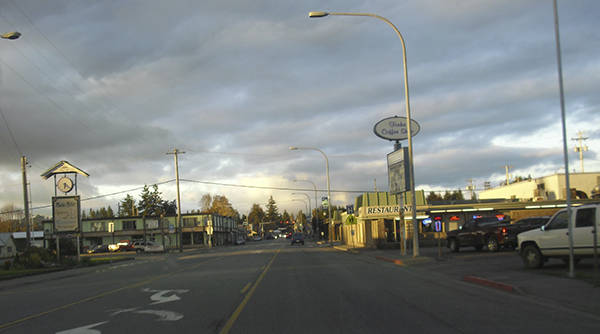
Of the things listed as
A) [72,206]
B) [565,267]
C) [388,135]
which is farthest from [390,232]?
[565,267]

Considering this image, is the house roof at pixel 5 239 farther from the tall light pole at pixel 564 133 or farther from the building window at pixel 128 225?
the tall light pole at pixel 564 133

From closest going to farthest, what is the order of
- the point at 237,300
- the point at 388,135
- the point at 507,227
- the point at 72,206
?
the point at 237,300 → the point at 507,227 → the point at 388,135 → the point at 72,206

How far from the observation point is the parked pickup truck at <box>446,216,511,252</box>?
26.3 m

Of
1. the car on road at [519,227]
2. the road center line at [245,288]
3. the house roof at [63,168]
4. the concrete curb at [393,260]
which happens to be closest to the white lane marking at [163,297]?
the road center line at [245,288]

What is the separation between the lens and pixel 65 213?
4050 cm

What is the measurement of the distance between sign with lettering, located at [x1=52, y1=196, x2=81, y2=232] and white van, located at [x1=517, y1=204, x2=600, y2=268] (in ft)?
113

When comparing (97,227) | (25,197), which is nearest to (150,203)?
(97,227)

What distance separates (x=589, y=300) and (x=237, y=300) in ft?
25.4

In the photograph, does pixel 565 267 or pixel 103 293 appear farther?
pixel 565 267

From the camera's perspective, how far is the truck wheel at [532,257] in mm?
16641

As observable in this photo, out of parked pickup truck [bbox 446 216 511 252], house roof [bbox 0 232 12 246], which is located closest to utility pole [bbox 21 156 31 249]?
parked pickup truck [bbox 446 216 511 252]

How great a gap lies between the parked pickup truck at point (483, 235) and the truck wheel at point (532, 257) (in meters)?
9.37

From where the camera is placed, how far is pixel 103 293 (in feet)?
52.0

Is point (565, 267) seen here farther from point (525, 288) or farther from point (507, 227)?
point (507, 227)
